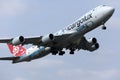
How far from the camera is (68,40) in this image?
286ft

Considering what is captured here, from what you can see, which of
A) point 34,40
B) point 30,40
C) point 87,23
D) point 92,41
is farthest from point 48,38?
point 92,41

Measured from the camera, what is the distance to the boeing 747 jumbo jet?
84.7 meters

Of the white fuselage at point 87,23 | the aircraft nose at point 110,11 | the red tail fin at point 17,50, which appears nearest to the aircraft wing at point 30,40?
the white fuselage at point 87,23

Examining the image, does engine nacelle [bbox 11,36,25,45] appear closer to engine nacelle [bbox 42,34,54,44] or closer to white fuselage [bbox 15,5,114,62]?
engine nacelle [bbox 42,34,54,44]

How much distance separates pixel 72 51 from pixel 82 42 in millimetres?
2021

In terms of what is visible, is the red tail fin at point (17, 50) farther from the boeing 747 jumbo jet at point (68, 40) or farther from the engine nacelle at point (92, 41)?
the engine nacelle at point (92, 41)

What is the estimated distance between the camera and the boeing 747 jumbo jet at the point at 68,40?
278 feet

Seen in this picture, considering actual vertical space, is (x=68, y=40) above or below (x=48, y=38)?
below

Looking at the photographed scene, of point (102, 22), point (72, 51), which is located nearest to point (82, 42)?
point (72, 51)

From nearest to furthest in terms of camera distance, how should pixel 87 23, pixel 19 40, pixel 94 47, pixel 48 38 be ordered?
pixel 87 23
pixel 19 40
pixel 48 38
pixel 94 47

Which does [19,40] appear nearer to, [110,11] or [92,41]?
[92,41]

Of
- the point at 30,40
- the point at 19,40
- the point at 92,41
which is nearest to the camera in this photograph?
the point at 19,40

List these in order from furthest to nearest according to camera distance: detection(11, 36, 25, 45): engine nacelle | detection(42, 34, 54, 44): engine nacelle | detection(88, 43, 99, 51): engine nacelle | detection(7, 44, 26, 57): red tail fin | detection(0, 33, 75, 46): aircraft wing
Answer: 1. detection(7, 44, 26, 57): red tail fin
2. detection(88, 43, 99, 51): engine nacelle
3. detection(42, 34, 54, 44): engine nacelle
4. detection(0, 33, 75, 46): aircraft wing
5. detection(11, 36, 25, 45): engine nacelle

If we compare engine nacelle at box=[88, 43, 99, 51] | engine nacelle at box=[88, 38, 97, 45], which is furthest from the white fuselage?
engine nacelle at box=[88, 43, 99, 51]
